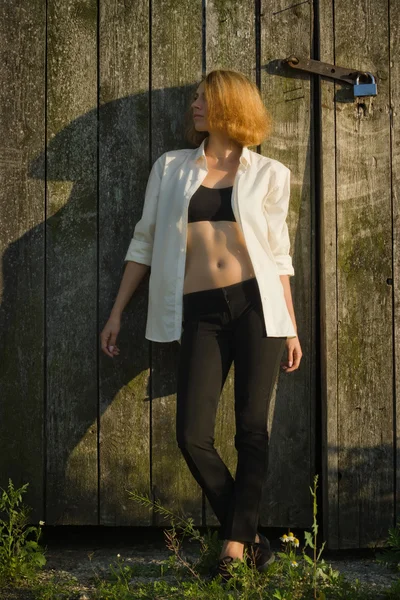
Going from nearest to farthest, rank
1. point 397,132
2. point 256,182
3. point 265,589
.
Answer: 1. point 265,589
2. point 256,182
3. point 397,132

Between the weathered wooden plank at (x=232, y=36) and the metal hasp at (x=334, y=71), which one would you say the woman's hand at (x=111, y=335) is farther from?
the metal hasp at (x=334, y=71)

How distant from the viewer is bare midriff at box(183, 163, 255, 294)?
10.9ft

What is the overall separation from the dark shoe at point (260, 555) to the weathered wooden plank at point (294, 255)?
→ 0.47 m

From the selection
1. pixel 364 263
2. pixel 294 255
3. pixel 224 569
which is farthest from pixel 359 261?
pixel 224 569

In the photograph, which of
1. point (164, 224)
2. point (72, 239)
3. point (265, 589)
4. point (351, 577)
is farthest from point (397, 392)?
point (72, 239)

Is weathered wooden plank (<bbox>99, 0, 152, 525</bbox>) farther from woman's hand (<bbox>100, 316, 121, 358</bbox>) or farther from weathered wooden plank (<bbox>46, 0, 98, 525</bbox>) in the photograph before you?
woman's hand (<bbox>100, 316, 121, 358</bbox>)

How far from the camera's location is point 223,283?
331cm

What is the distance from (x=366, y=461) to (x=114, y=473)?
3.95ft

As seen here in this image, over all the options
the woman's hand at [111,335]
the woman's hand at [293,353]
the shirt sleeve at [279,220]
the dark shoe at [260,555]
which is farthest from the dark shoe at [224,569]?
the shirt sleeve at [279,220]

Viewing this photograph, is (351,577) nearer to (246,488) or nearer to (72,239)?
(246,488)

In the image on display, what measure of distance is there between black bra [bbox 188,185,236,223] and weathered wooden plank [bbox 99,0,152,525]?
0.47 metres

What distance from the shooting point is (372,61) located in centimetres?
375

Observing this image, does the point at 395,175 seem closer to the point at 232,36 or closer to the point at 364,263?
the point at 364,263

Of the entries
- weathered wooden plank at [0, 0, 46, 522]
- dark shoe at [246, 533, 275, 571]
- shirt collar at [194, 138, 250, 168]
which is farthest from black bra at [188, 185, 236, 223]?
dark shoe at [246, 533, 275, 571]
